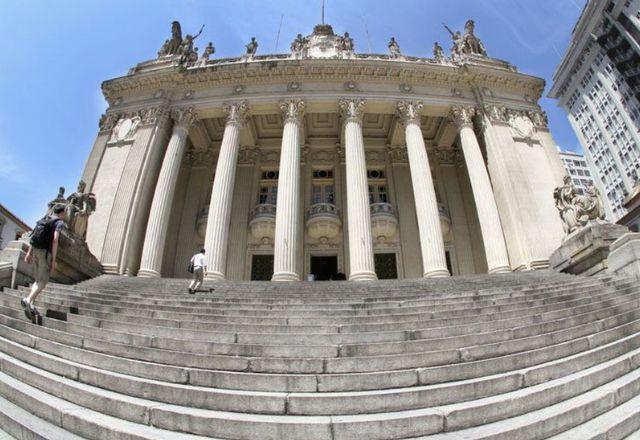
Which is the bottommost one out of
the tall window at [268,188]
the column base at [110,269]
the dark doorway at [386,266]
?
the column base at [110,269]

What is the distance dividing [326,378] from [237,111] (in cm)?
1720

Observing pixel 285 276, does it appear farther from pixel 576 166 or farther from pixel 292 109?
pixel 576 166

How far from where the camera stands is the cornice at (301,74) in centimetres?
1850

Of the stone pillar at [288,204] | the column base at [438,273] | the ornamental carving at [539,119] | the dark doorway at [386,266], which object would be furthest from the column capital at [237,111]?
the ornamental carving at [539,119]

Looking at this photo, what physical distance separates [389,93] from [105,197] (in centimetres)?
1625

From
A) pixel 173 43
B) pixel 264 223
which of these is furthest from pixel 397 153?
pixel 173 43

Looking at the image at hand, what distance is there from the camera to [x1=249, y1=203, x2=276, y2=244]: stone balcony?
18797mm

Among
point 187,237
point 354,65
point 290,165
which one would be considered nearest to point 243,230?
point 187,237

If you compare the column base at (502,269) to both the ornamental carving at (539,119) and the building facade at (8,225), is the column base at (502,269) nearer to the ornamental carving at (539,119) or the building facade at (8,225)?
the ornamental carving at (539,119)

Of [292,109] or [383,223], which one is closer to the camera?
[292,109]

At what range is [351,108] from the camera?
17.7 meters

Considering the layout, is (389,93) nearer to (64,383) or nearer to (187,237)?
(187,237)

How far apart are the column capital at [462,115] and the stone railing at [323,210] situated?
339 inches

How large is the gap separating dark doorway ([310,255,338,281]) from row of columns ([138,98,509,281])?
4.60 meters
